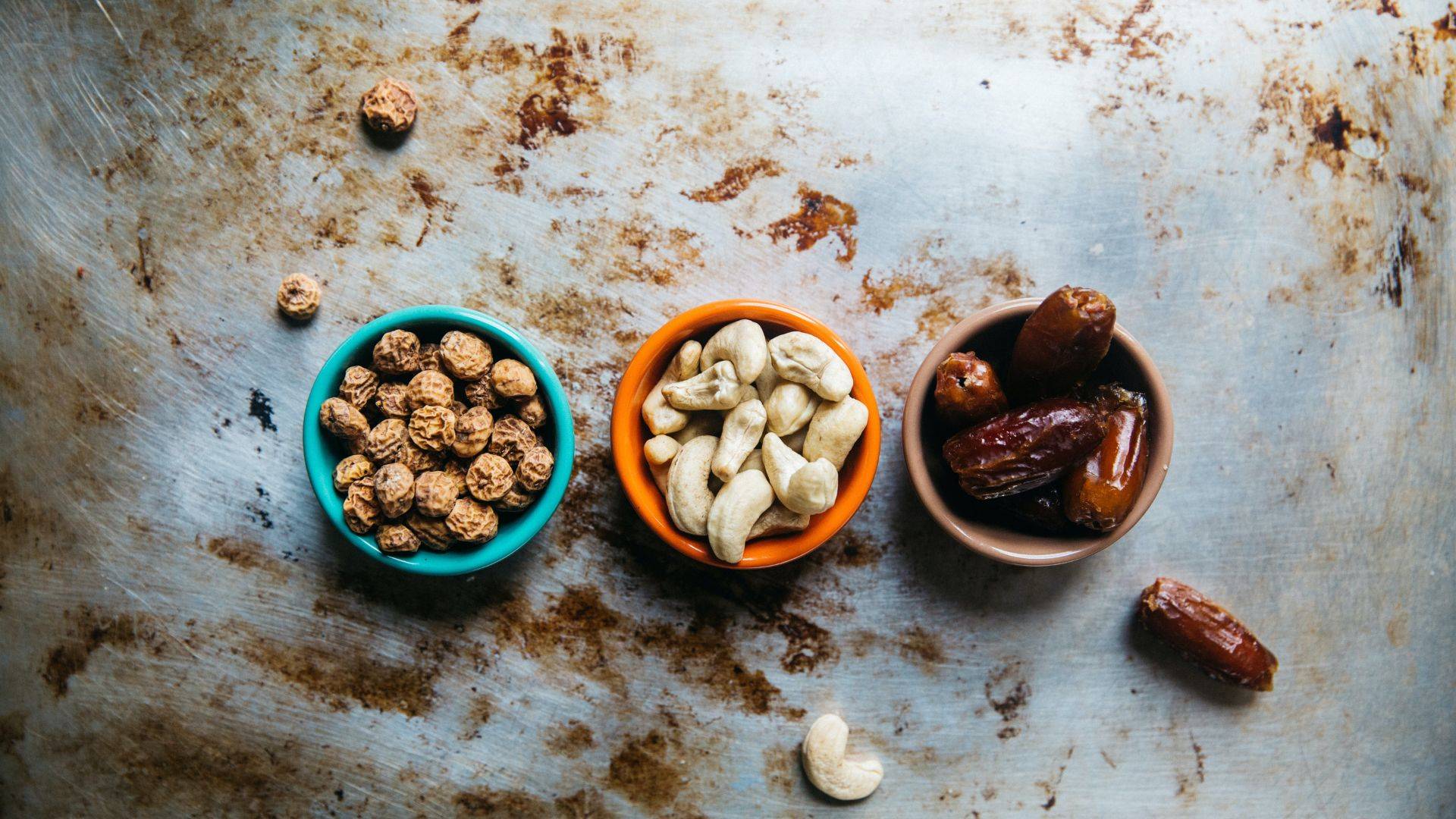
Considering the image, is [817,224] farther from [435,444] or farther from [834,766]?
[834,766]

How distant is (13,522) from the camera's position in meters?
1.23

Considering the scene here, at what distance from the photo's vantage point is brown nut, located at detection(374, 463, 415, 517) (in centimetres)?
100

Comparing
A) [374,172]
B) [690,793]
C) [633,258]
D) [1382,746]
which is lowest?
[1382,746]

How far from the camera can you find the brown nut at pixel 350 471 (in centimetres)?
103

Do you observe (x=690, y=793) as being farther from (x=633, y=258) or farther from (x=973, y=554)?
(x=633, y=258)

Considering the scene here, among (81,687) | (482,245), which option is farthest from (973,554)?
(81,687)

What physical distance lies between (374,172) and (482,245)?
183 mm

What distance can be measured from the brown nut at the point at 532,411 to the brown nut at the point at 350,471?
193mm

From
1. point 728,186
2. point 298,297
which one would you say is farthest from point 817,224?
point 298,297

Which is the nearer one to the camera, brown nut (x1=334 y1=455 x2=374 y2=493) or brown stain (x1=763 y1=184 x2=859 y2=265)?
brown nut (x1=334 y1=455 x2=374 y2=493)

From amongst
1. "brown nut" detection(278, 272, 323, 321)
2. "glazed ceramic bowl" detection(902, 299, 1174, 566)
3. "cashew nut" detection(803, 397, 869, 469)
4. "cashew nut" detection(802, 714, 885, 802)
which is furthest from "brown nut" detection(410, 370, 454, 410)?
"cashew nut" detection(802, 714, 885, 802)

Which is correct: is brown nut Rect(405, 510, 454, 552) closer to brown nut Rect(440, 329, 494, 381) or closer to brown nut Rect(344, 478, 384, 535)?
brown nut Rect(344, 478, 384, 535)

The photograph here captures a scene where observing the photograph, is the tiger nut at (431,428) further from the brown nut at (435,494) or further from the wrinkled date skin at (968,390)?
the wrinkled date skin at (968,390)

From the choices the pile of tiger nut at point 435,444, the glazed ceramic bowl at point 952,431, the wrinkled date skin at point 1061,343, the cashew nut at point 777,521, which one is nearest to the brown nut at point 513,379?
the pile of tiger nut at point 435,444
